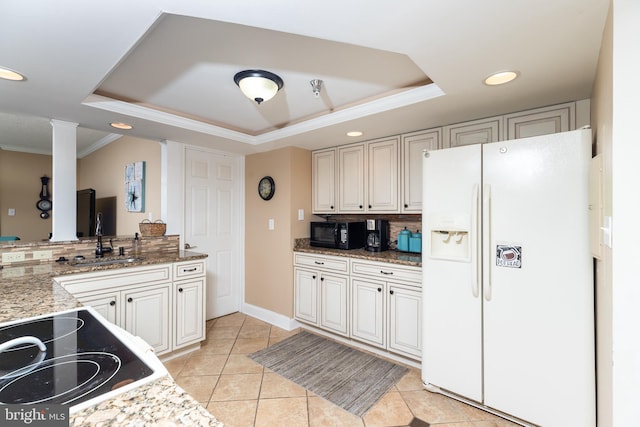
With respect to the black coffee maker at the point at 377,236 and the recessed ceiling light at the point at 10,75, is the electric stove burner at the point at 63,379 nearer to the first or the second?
the recessed ceiling light at the point at 10,75

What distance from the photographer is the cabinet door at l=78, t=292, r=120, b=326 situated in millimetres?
2152

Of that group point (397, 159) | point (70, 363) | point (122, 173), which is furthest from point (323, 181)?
point (122, 173)

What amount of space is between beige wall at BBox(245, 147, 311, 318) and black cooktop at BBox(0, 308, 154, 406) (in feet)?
7.74

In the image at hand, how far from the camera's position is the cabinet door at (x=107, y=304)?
7.06 ft

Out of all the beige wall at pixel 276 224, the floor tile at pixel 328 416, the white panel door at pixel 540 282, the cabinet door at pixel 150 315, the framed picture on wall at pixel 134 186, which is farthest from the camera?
the framed picture on wall at pixel 134 186

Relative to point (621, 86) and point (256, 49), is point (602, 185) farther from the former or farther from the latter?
point (256, 49)

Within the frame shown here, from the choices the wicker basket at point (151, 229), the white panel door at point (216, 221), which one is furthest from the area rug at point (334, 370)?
the wicker basket at point (151, 229)

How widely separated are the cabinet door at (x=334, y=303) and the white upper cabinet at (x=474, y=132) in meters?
1.61

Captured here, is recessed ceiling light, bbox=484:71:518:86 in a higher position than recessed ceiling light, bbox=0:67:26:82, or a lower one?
lower

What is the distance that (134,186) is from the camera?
408cm

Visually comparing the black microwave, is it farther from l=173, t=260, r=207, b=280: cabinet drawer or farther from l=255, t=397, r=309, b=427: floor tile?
l=255, t=397, r=309, b=427: floor tile

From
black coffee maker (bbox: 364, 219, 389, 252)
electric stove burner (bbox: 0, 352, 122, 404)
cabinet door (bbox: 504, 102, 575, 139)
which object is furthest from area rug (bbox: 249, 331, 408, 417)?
cabinet door (bbox: 504, 102, 575, 139)

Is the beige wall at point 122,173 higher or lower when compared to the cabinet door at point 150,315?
higher

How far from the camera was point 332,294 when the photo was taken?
303cm
